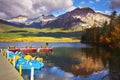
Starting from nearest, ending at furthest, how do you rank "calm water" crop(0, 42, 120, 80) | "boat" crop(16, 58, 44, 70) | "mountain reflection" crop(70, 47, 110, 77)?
"calm water" crop(0, 42, 120, 80)
"boat" crop(16, 58, 44, 70)
"mountain reflection" crop(70, 47, 110, 77)

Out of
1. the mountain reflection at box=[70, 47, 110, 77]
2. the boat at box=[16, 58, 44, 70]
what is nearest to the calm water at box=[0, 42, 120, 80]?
the mountain reflection at box=[70, 47, 110, 77]

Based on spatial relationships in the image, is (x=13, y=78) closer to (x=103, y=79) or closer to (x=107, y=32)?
(x=103, y=79)

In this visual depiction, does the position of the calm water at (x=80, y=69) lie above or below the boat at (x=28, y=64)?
below

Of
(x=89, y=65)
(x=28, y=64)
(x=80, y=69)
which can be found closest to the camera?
(x=28, y=64)

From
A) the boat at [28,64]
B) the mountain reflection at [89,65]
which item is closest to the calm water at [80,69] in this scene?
the mountain reflection at [89,65]

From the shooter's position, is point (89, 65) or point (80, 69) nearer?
point (80, 69)

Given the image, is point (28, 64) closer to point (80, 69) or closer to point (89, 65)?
point (80, 69)

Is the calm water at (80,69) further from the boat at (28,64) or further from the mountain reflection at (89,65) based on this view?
the boat at (28,64)

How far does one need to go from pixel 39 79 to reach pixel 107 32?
3309 inches

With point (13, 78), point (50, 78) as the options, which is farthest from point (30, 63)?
point (13, 78)

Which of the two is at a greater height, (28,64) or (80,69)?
(28,64)

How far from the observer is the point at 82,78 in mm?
28984

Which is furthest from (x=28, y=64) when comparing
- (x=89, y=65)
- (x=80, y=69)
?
(x=89, y=65)

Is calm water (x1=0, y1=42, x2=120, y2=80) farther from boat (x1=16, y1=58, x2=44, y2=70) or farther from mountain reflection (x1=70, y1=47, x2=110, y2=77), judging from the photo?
boat (x1=16, y1=58, x2=44, y2=70)
